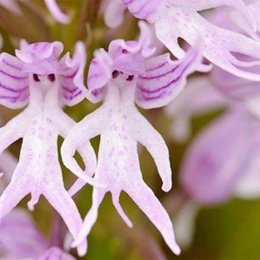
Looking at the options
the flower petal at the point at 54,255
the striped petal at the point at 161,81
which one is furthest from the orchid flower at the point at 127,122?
the flower petal at the point at 54,255

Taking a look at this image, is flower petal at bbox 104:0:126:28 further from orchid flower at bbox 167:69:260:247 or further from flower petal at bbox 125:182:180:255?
orchid flower at bbox 167:69:260:247

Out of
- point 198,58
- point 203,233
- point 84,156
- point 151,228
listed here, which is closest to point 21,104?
point 84,156

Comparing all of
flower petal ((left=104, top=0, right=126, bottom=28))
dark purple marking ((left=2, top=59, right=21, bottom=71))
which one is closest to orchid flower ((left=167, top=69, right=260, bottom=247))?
flower petal ((left=104, top=0, right=126, bottom=28))

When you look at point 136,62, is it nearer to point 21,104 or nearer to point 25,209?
point 21,104

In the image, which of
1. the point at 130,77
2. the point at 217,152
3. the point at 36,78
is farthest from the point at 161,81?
the point at 217,152

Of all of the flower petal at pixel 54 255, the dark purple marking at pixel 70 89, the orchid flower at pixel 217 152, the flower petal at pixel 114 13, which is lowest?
the orchid flower at pixel 217 152

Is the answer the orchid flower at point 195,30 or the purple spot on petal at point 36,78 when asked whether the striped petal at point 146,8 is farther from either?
the purple spot on petal at point 36,78
